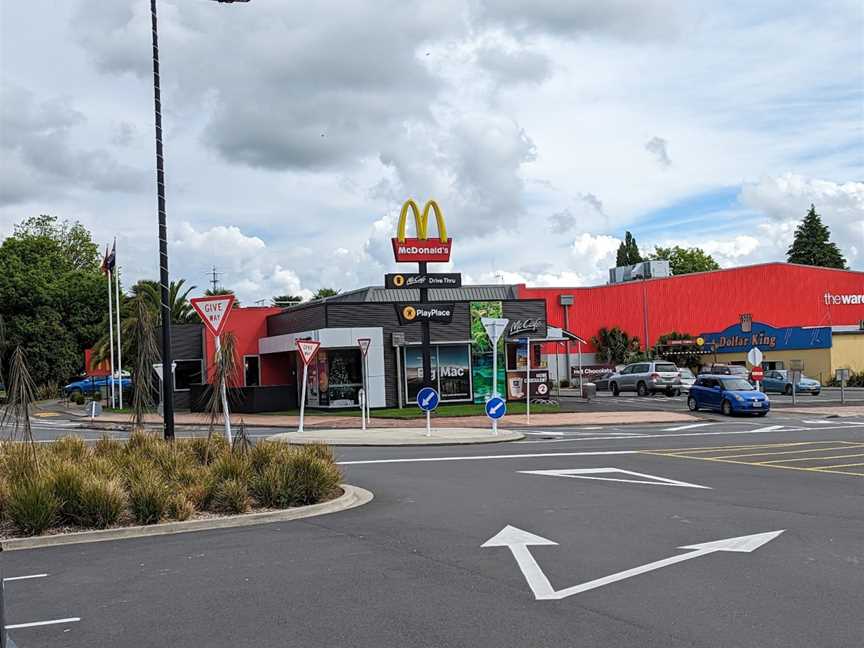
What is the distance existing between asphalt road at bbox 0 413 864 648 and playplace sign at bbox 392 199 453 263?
68.7ft

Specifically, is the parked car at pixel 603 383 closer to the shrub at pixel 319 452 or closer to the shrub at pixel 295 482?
the shrub at pixel 319 452

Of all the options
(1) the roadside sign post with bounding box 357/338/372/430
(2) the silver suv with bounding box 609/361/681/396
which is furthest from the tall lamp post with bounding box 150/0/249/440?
(2) the silver suv with bounding box 609/361/681/396

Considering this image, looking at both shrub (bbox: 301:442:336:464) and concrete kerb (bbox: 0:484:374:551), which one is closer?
concrete kerb (bbox: 0:484:374:551)

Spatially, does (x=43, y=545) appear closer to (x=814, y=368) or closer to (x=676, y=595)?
(x=676, y=595)

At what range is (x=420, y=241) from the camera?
35250mm

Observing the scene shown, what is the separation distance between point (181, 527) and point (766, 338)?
54.9 metres

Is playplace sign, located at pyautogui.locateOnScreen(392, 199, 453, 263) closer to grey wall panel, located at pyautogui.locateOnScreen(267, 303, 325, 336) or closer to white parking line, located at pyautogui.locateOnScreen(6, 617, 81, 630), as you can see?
grey wall panel, located at pyautogui.locateOnScreen(267, 303, 325, 336)

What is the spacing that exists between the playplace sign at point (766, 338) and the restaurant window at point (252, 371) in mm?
32374

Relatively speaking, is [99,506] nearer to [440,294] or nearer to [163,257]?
[163,257]

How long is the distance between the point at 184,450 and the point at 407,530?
5.65m

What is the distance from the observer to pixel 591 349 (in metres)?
64.6

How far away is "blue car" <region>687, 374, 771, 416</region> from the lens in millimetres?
34375

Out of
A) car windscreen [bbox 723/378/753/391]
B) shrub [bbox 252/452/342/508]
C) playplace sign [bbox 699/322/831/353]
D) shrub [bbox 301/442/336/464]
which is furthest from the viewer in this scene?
playplace sign [bbox 699/322/831/353]

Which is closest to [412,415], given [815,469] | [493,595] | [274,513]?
[815,469]
